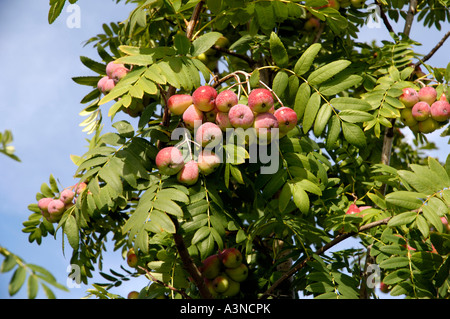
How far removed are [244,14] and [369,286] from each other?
65.8 inches

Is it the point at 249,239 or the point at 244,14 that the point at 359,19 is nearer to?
the point at 244,14

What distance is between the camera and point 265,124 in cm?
192

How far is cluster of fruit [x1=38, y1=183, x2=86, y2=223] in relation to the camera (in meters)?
2.76

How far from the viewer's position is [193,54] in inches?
81.4

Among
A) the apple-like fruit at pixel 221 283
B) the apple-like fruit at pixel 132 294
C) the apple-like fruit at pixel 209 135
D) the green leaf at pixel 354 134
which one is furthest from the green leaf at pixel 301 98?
the apple-like fruit at pixel 132 294

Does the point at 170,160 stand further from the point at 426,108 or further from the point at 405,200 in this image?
the point at 426,108

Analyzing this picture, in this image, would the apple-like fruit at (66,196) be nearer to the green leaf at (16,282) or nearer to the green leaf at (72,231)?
the green leaf at (72,231)

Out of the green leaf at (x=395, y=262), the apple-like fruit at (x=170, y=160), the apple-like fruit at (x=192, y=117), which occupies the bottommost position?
the green leaf at (x=395, y=262)

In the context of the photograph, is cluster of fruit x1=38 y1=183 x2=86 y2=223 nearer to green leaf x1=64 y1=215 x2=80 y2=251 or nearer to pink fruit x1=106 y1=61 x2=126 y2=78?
green leaf x1=64 y1=215 x2=80 y2=251

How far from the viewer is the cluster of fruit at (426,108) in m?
2.66

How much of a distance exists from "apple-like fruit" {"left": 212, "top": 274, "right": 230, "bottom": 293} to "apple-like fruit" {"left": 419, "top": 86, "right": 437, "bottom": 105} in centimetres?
160

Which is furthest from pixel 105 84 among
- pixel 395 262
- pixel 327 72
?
pixel 395 262

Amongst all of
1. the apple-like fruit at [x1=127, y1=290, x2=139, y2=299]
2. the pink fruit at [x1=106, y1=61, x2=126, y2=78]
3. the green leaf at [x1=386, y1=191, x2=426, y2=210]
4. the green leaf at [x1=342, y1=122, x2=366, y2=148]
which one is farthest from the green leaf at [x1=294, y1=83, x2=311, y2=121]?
the apple-like fruit at [x1=127, y1=290, x2=139, y2=299]

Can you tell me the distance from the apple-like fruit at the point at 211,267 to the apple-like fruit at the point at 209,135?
0.86 metres
